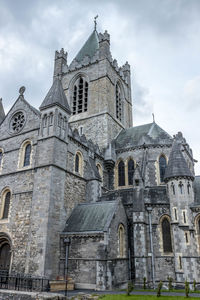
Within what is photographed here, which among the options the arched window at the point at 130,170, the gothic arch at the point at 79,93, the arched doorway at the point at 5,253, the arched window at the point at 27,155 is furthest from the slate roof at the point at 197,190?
the gothic arch at the point at 79,93

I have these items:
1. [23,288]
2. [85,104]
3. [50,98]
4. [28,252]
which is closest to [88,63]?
[85,104]

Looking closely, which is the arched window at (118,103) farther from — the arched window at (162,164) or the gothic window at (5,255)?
the gothic window at (5,255)

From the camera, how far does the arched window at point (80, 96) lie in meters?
33.7

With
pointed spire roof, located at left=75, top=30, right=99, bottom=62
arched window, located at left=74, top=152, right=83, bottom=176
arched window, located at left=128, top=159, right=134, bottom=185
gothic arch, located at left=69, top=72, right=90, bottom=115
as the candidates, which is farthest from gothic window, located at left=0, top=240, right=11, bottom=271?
pointed spire roof, located at left=75, top=30, right=99, bottom=62

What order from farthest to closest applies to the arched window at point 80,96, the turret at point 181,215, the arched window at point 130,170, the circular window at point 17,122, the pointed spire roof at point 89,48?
the pointed spire roof at point 89,48, the arched window at point 80,96, the arched window at point 130,170, the circular window at point 17,122, the turret at point 181,215

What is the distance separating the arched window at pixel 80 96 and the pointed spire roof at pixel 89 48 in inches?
158

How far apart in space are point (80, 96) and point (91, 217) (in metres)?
20.0

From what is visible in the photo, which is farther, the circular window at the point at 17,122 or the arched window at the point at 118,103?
the arched window at the point at 118,103

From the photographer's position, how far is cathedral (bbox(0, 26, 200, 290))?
17.2 m

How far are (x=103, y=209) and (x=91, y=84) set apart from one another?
1938 centimetres

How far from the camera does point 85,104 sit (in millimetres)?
33625

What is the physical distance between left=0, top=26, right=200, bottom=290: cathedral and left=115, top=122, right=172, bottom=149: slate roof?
22.3 inches

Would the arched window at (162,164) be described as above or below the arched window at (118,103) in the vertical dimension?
below

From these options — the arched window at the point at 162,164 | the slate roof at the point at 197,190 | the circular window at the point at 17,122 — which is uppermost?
the circular window at the point at 17,122
